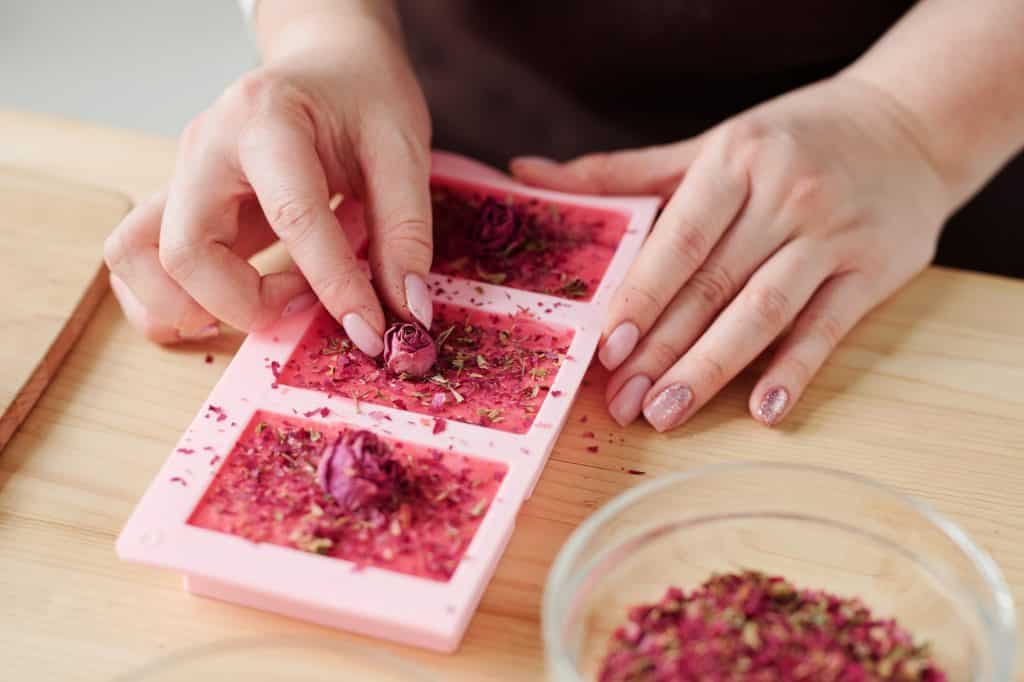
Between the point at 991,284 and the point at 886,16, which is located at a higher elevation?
the point at 886,16

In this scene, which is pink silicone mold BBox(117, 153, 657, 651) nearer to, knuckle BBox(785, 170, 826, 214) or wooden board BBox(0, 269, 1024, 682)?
wooden board BBox(0, 269, 1024, 682)

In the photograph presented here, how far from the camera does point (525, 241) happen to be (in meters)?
1.32

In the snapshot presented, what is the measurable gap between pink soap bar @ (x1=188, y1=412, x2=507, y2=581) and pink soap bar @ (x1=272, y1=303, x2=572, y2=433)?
6cm

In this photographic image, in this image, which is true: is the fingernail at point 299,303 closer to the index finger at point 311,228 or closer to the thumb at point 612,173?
the index finger at point 311,228

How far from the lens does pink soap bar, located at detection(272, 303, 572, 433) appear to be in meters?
1.11

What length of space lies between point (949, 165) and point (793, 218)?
27 cm

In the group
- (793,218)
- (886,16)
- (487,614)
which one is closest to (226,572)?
(487,614)

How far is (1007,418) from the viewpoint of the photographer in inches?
46.7

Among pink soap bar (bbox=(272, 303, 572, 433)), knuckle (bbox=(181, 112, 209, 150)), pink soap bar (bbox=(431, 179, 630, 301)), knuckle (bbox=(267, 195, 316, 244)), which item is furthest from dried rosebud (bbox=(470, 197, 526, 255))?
knuckle (bbox=(181, 112, 209, 150))

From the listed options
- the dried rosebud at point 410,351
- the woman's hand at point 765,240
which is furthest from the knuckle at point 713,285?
the dried rosebud at point 410,351

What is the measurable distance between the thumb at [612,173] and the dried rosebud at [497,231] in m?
0.13

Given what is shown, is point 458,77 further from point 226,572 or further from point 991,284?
point 226,572

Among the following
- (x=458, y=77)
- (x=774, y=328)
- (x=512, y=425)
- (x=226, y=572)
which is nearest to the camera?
(x=226, y=572)

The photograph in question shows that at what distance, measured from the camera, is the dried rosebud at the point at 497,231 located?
129 centimetres
